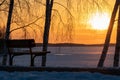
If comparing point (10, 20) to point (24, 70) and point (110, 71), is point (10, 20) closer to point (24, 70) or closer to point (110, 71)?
point (24, 70)

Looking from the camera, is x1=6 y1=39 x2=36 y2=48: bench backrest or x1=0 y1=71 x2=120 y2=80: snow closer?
x1=0 y1=71 x2=120 y2=80: snow

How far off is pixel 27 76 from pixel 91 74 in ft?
4.59

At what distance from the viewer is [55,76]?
9.83m

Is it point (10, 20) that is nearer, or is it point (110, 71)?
point (110, 71)

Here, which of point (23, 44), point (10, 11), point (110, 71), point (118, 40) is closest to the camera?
point (110, 71)

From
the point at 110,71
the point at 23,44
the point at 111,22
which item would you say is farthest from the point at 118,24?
the point at 110,71

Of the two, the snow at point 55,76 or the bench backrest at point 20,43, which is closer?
the snow at point 55,76

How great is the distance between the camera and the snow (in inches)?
377

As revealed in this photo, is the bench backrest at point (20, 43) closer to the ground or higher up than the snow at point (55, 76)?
higher up

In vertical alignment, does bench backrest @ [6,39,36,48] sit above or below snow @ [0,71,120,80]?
above

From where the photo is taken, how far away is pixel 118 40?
1540 centimetres

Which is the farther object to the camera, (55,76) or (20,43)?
(20,43)

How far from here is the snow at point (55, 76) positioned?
31.4 ft

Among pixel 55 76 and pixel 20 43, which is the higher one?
pixel 20 43
